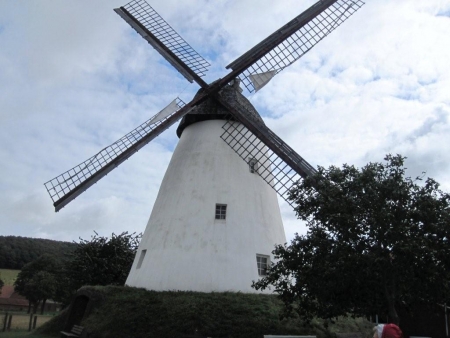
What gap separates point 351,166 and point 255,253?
5.91 meters

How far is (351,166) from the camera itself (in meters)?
11.4

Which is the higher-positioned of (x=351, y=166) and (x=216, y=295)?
(x=351, y=166)

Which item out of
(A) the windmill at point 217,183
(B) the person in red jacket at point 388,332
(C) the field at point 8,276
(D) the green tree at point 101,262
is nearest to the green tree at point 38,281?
(C) the field at point 8,276

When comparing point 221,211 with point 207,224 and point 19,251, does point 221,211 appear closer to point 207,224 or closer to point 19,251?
point 207,224

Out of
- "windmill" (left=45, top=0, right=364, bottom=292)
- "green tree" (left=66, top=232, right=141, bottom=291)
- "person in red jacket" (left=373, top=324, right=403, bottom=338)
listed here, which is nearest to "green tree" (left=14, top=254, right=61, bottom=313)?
"green tree" (left=66, top=232, right=141, bottom=291)

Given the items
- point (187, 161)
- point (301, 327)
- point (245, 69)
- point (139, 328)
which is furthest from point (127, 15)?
point (301, 327)

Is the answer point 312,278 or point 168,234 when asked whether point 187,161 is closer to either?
point 168,234

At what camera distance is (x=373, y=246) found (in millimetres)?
10062

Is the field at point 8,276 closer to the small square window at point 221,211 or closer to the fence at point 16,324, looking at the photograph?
the fence at point 16,324

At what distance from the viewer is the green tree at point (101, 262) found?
24.3 metres

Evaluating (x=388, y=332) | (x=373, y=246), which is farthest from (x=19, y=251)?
(x=388, y=332)

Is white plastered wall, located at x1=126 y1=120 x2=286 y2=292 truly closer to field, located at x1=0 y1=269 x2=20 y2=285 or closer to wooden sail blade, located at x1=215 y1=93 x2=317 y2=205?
wooden sail blade, located at x1=215 y1=93 x2=317 y2=205

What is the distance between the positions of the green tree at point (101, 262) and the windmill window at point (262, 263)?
39.9 feet

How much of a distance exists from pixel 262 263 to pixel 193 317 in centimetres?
408
